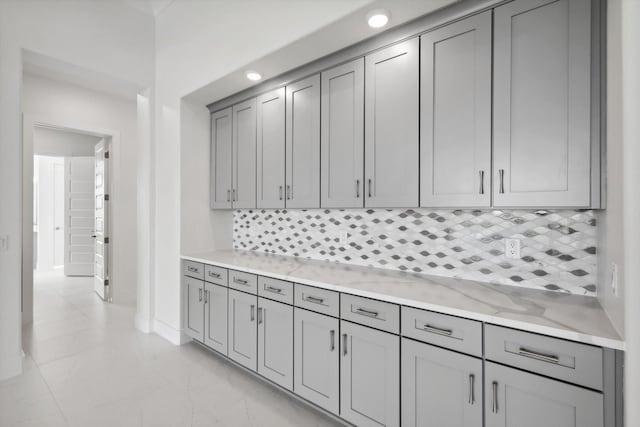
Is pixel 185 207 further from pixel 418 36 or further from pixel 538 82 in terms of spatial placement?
pixel 538 82

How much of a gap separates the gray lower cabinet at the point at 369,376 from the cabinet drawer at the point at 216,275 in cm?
129

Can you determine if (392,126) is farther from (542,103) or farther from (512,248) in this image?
(512,248)

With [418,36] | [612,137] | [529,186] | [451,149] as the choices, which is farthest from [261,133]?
[612,137]

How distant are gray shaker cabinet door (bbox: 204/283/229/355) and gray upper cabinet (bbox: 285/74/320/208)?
1.02m

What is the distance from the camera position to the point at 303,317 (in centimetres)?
213

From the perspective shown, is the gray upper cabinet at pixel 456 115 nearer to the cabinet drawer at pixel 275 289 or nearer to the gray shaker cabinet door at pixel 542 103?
the gray shaker cabinet door at pixel 542 103

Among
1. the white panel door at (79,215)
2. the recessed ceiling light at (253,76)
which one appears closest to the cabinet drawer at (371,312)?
the recessed ceiling light at (253,76)

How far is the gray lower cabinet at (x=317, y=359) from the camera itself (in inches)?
76.8

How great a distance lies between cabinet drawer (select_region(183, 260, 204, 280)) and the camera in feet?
9.95

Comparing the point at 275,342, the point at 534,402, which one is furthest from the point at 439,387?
the point at 275,342

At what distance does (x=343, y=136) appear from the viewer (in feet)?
7.58

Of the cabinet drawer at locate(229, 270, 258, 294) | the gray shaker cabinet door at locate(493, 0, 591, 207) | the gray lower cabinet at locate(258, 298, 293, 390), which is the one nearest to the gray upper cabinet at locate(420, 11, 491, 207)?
the gray shaker cabinet door at locate(493, 0, 591, 207)

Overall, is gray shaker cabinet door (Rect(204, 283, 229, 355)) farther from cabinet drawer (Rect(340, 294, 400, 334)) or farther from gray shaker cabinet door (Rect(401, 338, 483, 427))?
gray shaker cabinet door (Rect(401, 338, 483, 427))

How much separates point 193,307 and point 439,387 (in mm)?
2438
